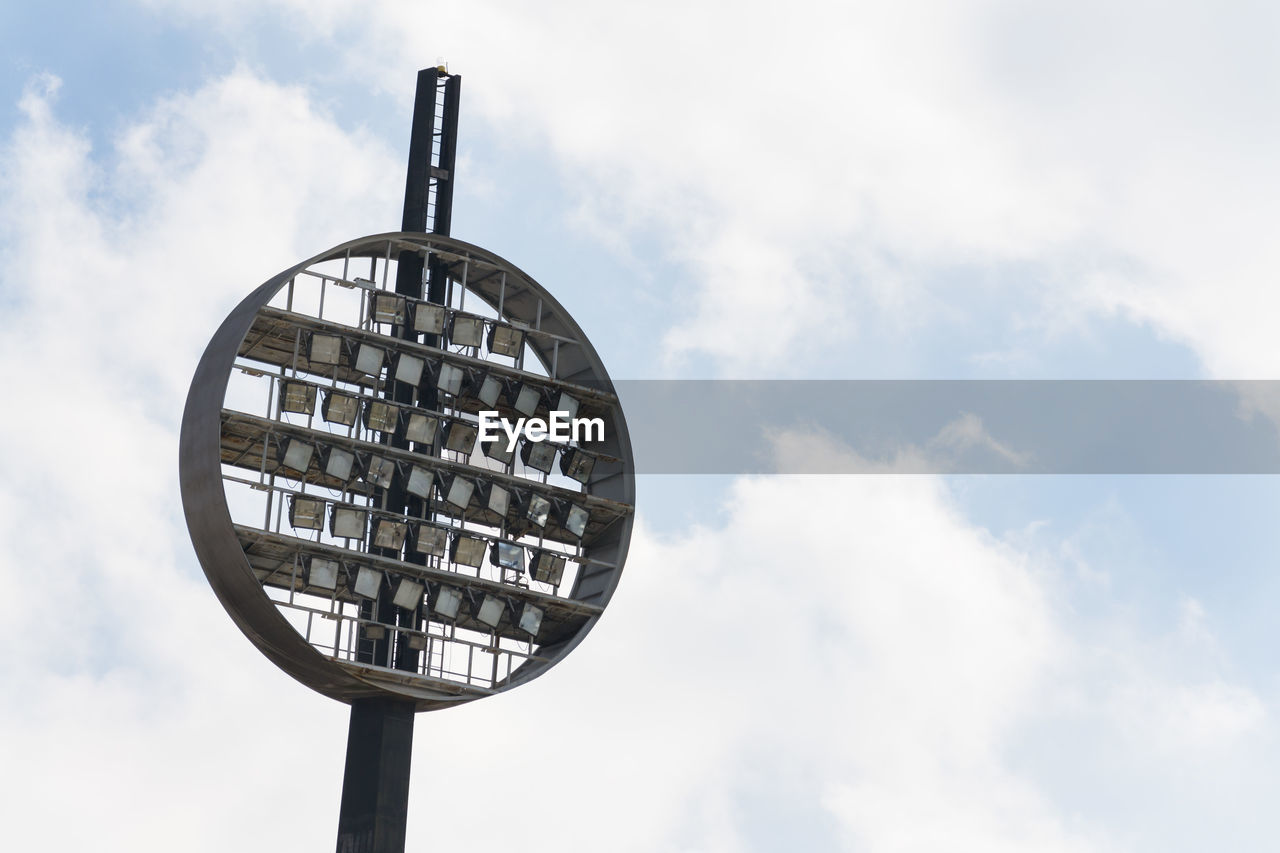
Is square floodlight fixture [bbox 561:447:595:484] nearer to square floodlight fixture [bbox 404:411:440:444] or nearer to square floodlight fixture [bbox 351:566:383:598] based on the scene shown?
square floodlight fixture [bbox 404:411:440:444]

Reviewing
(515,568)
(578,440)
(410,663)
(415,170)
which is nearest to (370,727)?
(410,663)

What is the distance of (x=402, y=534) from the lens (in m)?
50.1

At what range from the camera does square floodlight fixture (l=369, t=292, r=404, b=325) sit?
169 ft

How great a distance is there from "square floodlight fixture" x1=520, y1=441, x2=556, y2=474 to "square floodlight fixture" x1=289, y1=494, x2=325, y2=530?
603 cm

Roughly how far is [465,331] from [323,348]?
398 centimetres

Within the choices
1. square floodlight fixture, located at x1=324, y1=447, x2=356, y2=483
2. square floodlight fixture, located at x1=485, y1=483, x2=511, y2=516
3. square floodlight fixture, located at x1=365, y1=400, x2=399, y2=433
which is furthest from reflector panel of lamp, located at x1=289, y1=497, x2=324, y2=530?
square floodlight fixture, located at x1=485, y1=483, x2=511, y2=516

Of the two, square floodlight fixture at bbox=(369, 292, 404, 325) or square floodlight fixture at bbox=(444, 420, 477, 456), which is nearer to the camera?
square floodlight fixture at bbox=(369, 292, 404, 325)

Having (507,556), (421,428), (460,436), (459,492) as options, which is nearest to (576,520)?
(507,556)

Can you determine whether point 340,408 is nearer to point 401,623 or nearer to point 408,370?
point 408,370

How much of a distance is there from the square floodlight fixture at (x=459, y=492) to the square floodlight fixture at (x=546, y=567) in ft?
7.40

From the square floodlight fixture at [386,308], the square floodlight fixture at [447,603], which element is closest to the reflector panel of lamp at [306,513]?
the square floodlight fixture at [447,603]

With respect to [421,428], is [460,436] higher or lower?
higher

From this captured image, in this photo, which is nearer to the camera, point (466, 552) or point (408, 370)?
point (466, 552)

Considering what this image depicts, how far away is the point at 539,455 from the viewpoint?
175 ft
